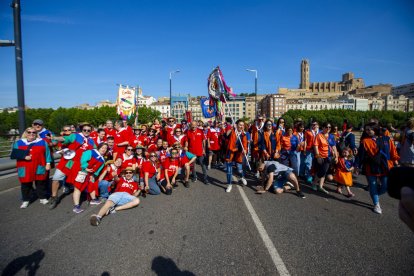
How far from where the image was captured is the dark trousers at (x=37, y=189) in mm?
4990

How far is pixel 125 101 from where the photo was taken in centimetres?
1168

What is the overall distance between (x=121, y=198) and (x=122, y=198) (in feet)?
0.07

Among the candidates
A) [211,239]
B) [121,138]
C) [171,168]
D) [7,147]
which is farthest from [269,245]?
[7,147]

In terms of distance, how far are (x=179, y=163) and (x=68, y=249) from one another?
4.05 metres

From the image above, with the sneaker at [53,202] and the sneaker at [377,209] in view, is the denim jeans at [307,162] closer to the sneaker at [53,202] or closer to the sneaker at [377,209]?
the sneaker at [377,209]

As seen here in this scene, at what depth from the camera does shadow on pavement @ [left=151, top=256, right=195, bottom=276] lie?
2.67 meters

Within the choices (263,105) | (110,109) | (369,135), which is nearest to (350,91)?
(263,105)

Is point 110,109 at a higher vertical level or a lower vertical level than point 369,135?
higher

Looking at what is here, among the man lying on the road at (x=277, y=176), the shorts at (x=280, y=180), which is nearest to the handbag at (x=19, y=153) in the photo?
the man lying on the road at (x=277, y=176)

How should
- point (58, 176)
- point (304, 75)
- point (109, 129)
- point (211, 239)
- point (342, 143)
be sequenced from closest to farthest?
1. point (211, 239)
2. point (58, 176)
3. point (342, 143)
4. point (109, 129)
5. point (304, 75)

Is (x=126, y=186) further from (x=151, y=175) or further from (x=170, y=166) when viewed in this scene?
(x=170, y=166)

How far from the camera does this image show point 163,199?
554cm

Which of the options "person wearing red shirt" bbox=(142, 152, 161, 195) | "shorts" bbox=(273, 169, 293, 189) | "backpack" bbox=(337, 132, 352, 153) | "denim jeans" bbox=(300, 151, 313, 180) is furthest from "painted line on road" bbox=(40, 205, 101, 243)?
"backpack" bbox=(337, 132, 352, 153)

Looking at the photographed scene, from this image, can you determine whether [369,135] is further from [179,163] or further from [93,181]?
[93,181]
